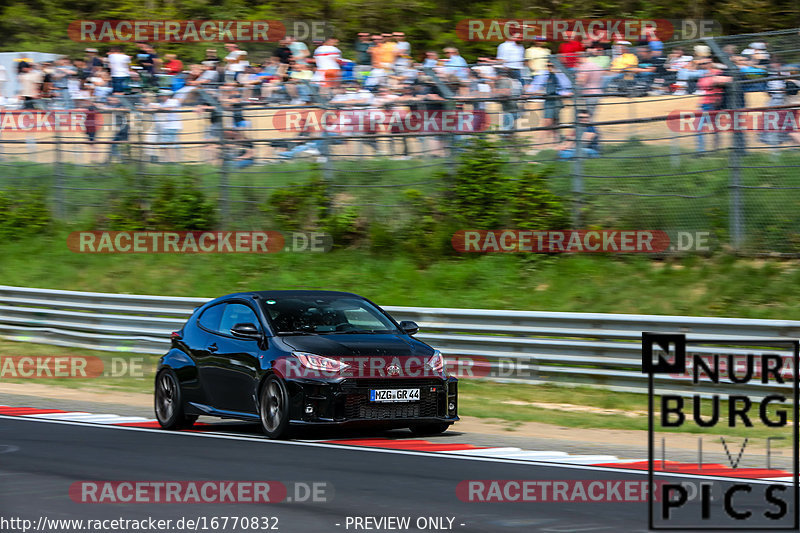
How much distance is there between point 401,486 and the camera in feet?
28.8

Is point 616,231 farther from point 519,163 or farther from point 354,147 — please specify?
point 354,147

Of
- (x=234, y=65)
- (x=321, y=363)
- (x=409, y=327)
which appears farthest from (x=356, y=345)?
(x=234, y=65)

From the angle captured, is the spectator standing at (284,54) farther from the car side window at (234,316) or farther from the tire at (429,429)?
the tire at (429,429)

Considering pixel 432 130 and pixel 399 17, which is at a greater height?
pixel 399 17

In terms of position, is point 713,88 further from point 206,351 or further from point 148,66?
point 148,66

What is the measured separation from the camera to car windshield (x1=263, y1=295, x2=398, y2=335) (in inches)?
465

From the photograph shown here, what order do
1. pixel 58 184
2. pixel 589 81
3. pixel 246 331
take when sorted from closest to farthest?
pixel 246 331 → pixel 589 81 → pixel 58 184

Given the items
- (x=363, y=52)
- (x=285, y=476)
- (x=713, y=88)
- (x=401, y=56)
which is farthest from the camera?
(x=363, y=52)

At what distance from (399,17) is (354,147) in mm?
14647

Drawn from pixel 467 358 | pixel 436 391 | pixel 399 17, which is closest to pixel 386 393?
pixel 436 391

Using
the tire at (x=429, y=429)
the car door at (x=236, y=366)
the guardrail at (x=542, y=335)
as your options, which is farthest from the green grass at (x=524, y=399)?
the car door at (x=236, y=366)

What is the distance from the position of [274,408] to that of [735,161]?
833 centimetres

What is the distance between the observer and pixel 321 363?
36.3ft

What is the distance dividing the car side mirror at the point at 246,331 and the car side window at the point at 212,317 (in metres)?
0.76
